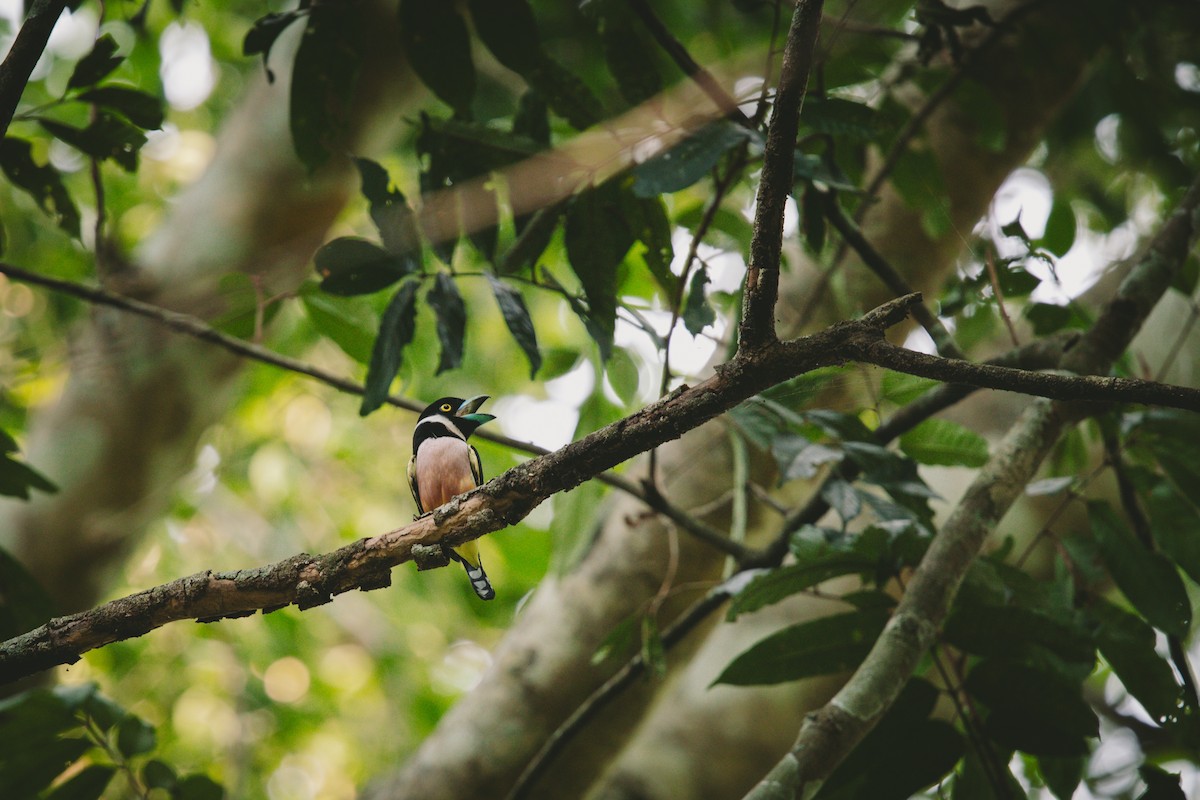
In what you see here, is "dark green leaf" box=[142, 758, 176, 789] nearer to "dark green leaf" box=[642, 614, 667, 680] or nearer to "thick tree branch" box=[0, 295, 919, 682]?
"thick tree branch" box=[0, 295, 919, 682]

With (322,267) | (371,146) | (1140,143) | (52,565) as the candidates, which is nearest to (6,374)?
(52,565)

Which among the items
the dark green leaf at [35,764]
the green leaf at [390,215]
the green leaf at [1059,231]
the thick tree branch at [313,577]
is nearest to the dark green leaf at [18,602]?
the dark green leaf at [35,764]

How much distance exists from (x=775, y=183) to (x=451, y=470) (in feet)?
4.98

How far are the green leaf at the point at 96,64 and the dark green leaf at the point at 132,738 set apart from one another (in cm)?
165

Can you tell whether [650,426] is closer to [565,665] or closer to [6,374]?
[565,665]

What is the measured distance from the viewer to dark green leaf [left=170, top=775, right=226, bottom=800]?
2557 mm

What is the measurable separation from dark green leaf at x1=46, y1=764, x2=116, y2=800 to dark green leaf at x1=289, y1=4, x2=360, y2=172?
173 cm

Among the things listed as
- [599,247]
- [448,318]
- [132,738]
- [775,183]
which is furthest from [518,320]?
[132,738]

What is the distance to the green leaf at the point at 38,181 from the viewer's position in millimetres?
2500

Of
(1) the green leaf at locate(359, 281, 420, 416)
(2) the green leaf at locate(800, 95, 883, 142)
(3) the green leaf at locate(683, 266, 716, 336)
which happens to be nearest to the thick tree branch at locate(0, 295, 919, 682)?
(1) the green leaf at locate(359, 281, 420, 416)

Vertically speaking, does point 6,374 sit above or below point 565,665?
above

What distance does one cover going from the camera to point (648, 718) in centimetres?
317

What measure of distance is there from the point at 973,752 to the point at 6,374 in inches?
151

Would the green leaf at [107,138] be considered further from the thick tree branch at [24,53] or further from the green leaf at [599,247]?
the green leaf at [599,247]
